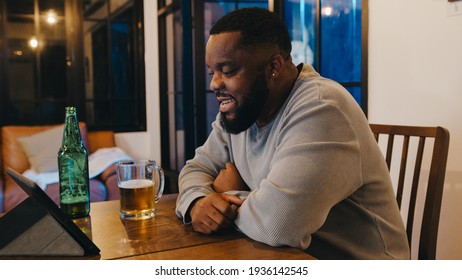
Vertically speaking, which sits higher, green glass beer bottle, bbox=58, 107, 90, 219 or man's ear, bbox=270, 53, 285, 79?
man's ear, bbox=270, 53, 285, 79

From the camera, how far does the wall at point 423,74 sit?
5.18ft

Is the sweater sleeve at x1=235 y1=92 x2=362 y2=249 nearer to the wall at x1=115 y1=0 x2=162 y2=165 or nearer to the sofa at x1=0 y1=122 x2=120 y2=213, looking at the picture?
the sofa at x1=0 y1=122 x2=120 y2=213

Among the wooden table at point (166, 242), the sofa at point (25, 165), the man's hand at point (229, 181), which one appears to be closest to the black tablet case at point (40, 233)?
the wooden table at point (166, 242)

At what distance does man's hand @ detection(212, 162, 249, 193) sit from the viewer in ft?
3.63

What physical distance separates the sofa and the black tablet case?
6.32 feet

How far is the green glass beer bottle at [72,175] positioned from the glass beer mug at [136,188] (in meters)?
0.09

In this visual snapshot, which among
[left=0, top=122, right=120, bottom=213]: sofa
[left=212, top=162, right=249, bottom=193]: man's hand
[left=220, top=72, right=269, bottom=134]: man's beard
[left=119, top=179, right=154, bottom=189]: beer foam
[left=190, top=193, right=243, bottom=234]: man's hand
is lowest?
[left=0, top=122, right=120, bottom=213]: sofa

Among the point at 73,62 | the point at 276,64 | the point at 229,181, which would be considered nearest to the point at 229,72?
the point at 276,64

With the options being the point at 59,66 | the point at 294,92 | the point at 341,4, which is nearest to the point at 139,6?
the point at 59,66

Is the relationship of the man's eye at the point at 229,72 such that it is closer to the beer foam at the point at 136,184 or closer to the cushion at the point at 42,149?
the beer foam at the point at 136,184

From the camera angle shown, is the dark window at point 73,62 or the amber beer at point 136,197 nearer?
the amber beer at point 136,197

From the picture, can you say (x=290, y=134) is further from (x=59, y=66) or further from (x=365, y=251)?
(x=59, y=66)

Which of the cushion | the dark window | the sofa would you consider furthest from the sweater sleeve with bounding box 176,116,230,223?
the dark window

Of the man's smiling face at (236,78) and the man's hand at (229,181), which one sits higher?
the man's smiling face at (236,78)
